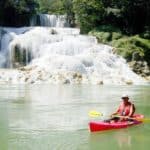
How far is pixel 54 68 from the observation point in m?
37.8

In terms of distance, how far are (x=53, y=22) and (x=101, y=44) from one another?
9.79 metres

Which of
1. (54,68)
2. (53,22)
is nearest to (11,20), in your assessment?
(53,22)

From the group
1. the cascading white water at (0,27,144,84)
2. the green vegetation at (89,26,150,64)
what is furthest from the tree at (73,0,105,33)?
the cascading white water at (0,27,144,84)

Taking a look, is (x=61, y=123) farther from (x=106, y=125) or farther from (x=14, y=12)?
(x=14, y=12)

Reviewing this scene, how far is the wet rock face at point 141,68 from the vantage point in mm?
40719

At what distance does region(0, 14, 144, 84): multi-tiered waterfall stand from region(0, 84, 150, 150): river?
9357mm

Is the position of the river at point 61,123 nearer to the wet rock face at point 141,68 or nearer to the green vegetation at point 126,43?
the wet rock face at point 141,68

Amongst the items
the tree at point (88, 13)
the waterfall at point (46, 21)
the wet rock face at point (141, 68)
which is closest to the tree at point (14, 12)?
the waterfall at point (46, 21)

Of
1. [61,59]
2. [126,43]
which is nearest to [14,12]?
[126,43]

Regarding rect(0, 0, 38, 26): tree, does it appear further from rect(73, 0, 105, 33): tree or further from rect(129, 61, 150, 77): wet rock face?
rect(129, 61, 150, 77): wet rock face

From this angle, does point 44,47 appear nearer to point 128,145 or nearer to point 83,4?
point 83,4

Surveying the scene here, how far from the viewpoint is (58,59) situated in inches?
1532

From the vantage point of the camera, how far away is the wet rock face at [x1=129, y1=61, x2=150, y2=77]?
40719 mm

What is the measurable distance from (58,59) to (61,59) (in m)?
0.28
